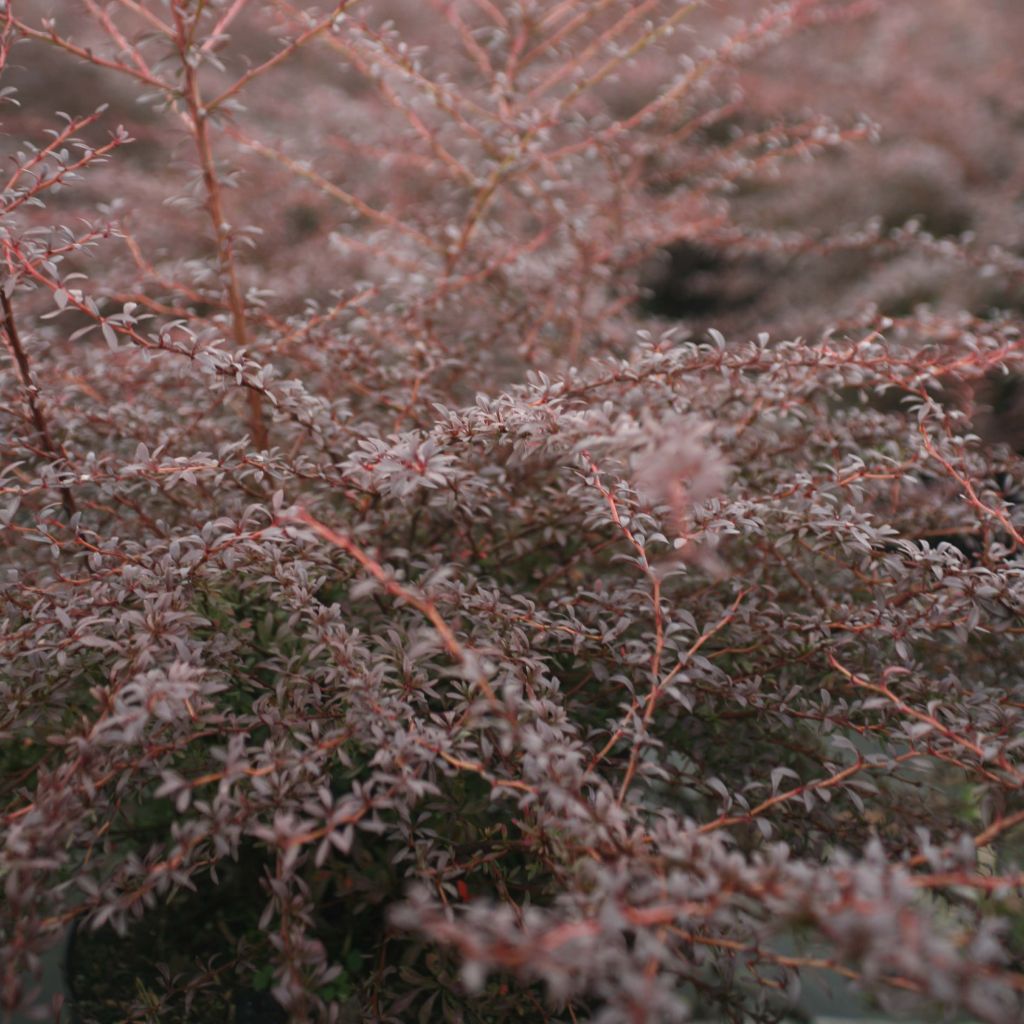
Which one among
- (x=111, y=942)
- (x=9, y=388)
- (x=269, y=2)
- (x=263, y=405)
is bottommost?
(x=111, y=942)

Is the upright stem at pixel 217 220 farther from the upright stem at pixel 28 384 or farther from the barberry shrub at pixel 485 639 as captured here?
the upright stem at pixel 28 384

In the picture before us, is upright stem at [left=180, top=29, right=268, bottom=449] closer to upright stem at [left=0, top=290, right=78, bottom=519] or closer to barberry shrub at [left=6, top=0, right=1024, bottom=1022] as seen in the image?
barberry shrub at [left=6, top=0, right=1024, bottom=1022]

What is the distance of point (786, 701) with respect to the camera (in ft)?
3.64

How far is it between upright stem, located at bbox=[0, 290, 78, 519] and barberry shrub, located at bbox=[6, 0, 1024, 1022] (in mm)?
13

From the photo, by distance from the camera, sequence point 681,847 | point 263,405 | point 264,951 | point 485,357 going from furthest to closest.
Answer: point 485,357 < point 263,405 < point 264,951 < point 681,847

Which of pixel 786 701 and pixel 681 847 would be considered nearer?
pixel 681 847

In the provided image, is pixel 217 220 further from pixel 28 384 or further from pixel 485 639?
pixel 485 639

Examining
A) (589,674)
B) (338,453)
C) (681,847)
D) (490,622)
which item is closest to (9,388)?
(338,453)

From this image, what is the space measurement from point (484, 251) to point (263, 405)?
62cm

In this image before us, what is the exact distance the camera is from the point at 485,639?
1035mm

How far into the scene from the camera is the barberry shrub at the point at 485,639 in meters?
0.78

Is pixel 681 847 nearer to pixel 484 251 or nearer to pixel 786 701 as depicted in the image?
pixel 786 701

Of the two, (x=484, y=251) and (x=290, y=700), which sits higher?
(x=484, y=251)

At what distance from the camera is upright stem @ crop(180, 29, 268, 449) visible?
125 cm
